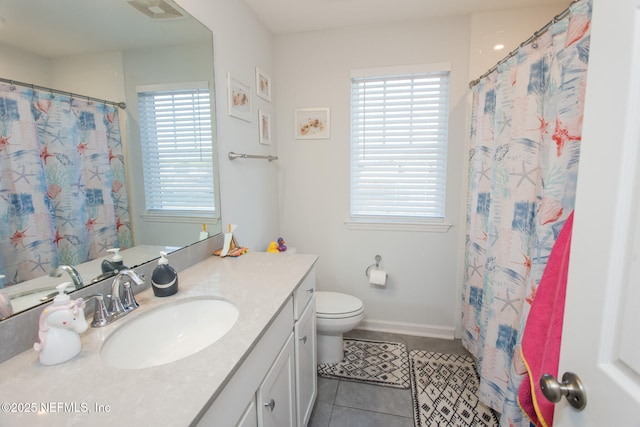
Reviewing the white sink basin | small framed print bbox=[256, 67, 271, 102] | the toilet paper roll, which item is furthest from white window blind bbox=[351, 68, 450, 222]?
the white sink basin

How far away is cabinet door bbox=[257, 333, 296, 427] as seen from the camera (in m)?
0.95

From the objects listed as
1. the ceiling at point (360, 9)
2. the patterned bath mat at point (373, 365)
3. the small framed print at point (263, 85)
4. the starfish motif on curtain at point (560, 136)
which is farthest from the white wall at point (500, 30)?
the patterned bath mat at point (373, 365)

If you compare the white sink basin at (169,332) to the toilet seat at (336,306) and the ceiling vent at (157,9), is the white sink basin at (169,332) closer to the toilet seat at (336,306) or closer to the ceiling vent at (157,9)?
the toilet seat at (336,306)

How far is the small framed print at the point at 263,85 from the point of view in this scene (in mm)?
2098

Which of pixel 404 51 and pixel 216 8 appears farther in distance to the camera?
pixel 404 51

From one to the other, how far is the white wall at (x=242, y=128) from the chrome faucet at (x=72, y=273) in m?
0.83

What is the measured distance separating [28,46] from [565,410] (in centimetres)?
164

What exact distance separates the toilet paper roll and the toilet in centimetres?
27

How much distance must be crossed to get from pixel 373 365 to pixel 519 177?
5.05 feet

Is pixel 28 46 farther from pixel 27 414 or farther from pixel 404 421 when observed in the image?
pixel 404 421

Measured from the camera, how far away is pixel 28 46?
812 millimetres

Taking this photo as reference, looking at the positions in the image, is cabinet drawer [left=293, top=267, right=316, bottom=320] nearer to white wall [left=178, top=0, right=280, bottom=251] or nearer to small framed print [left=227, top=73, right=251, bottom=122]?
white wall [left=178, top=0, right=280, bottom=251]

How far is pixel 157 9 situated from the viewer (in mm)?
1261

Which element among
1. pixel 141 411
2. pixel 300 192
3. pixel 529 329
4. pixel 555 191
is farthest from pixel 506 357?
pixel 300 192
